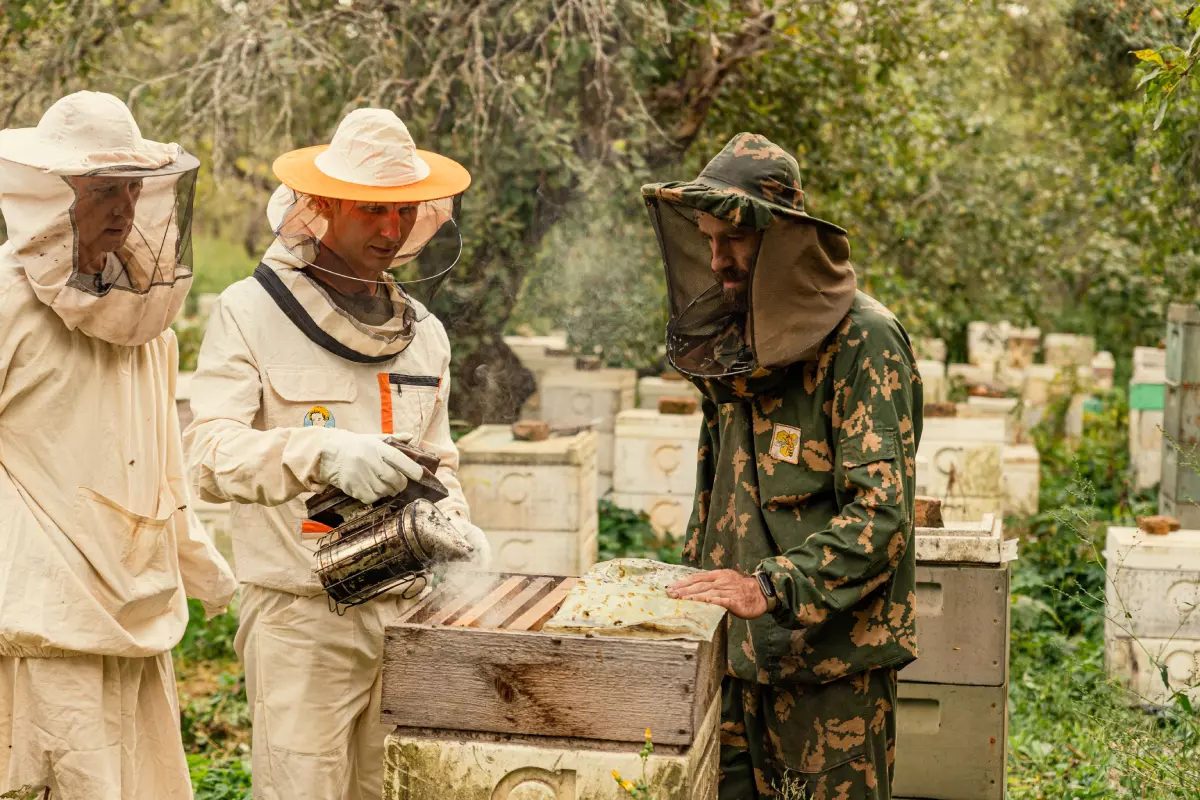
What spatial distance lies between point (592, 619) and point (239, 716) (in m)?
3.21

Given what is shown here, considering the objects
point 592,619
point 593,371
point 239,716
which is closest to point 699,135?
point 593,371

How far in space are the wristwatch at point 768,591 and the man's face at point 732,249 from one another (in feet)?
1.91

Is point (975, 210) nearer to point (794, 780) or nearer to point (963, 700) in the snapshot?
point (963, 700)

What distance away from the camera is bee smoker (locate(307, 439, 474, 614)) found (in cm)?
238

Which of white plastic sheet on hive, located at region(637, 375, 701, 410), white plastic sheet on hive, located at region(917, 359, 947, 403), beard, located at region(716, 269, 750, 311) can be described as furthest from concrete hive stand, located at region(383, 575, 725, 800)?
white plastic sheet on hive, located at region(917, 359, 947, 403)

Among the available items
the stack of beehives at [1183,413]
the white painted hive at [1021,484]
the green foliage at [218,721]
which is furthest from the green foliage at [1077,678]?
the green foliage at [218,721]

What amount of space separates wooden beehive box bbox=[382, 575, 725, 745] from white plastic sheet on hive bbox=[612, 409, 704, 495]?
468 cm

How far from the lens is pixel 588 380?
7.79m

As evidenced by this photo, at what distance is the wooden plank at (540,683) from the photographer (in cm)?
206

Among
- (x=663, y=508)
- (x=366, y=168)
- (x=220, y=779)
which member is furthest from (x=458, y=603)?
(x=663, y=508)

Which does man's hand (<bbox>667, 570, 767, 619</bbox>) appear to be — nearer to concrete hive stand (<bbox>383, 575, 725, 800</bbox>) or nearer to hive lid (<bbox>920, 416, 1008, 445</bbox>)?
concrete hive stand (<bbox>383, 575, 725, 800</bbox>)

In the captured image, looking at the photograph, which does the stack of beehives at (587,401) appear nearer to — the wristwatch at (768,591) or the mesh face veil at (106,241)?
the mesh face veil at (106,241)

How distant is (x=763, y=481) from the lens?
8.64 feet

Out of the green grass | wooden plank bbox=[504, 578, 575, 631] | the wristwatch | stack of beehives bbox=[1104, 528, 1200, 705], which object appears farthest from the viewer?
the green grass
